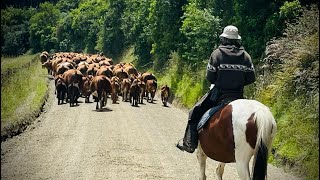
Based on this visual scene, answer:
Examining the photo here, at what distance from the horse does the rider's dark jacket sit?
2.00 ft

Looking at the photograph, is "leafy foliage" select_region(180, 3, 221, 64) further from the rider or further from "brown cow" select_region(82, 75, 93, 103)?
the rider

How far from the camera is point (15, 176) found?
10.9 m

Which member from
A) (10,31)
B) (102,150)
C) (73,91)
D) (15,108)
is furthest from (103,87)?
(102,150)

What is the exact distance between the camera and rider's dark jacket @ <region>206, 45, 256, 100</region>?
853cm

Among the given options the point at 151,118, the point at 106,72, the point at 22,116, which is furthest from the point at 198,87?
the point at 22,116

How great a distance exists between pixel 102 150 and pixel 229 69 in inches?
256

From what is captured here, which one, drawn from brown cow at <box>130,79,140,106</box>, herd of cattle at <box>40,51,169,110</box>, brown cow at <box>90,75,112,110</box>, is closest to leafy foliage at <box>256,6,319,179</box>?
brown cow at <box>90,75,112,110</box>

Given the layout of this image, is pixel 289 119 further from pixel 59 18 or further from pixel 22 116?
Answer: pixel 59 18

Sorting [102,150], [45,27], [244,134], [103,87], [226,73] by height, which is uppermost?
[226,73]

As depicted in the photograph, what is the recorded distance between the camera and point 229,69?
8508 mm

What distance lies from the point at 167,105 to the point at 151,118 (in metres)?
6.05

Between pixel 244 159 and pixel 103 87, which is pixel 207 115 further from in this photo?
pixel 103 87

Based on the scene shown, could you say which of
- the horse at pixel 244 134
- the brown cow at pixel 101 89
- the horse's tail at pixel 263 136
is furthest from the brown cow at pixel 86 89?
the horse's tail at pixel 263 136

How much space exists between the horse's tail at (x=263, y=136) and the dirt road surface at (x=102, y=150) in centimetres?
386
